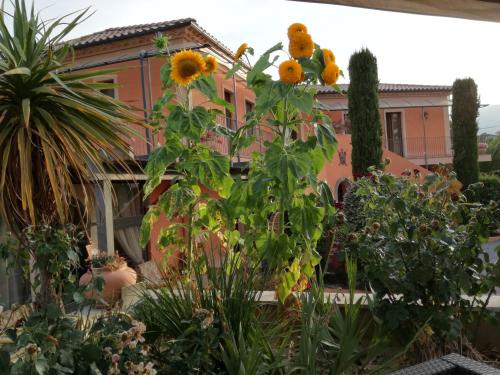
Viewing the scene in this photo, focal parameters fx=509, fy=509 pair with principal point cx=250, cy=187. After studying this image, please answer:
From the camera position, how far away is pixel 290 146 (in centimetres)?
259

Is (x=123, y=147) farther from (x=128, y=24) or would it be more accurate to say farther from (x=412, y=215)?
(x=128, y=24)

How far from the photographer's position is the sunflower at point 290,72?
2287 millimetres

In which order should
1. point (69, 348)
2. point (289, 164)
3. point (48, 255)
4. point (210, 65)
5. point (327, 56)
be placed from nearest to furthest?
point (69, 348) → point (48, 255) → point (289, 164) → point (327, 56) → point (210, 65)

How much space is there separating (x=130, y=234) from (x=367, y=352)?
290 inches

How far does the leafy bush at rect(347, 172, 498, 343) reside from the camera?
7.64 ft

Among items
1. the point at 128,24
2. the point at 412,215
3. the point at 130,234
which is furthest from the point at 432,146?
the point at 412,215

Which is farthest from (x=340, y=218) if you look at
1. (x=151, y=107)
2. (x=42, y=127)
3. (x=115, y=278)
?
(x=151, y=107)

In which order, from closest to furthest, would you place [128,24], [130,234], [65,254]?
[65,254]
[130,234]
[128,24]

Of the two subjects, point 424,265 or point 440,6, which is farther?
point 424,265

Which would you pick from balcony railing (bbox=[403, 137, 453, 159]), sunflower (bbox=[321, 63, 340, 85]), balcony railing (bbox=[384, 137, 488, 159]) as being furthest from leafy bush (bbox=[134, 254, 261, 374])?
balcony railing (bbox=[403, 137, 453, 159])

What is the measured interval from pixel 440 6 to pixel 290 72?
103 centimetres

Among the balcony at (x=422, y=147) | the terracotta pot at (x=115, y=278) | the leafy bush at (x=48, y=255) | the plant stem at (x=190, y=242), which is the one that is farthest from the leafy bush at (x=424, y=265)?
the balcony at (x=422, y=147)

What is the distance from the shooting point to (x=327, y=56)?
8.13 feet

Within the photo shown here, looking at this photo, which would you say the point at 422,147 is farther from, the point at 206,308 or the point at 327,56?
the point at 206,308
